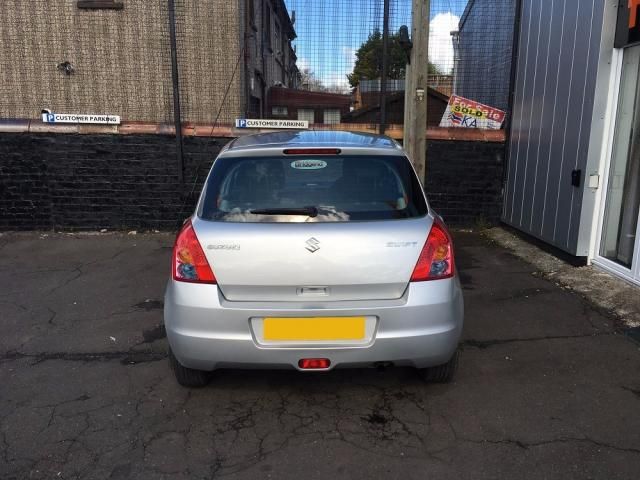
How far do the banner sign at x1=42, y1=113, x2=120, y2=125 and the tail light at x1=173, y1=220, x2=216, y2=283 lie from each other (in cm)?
527

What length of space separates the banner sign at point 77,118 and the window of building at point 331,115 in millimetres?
3031

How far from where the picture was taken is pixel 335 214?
3.00 meters

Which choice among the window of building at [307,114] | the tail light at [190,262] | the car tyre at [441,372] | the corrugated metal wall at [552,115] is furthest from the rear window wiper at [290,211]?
the window of building at [307,114]

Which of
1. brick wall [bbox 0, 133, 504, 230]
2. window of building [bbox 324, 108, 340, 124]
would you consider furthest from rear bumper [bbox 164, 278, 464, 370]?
window of building [bbox 324, 108, 340, 124]

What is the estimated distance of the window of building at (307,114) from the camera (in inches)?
310

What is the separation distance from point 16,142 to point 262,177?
601cm

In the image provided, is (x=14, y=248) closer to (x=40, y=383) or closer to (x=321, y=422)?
(x=40, y=383)

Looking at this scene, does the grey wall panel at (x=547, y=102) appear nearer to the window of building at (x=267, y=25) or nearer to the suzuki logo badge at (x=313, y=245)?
the suzuki logo badge at (x=313, y=245)

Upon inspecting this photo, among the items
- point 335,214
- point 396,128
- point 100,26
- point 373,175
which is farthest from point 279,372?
point 100,26

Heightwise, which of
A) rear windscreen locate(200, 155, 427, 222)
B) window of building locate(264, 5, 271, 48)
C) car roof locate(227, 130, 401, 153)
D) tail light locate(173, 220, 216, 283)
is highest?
window of building locate(264, 5, 271, 48)

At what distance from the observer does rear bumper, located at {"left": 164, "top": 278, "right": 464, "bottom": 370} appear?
285 centimetres

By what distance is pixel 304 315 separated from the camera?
285cm

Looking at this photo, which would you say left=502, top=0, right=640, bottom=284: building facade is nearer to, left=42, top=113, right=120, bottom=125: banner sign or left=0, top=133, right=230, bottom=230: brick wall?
left=0, top=133, right=230, bottom=230: brick wall

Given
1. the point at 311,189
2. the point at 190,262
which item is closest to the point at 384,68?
the point at 311,189
